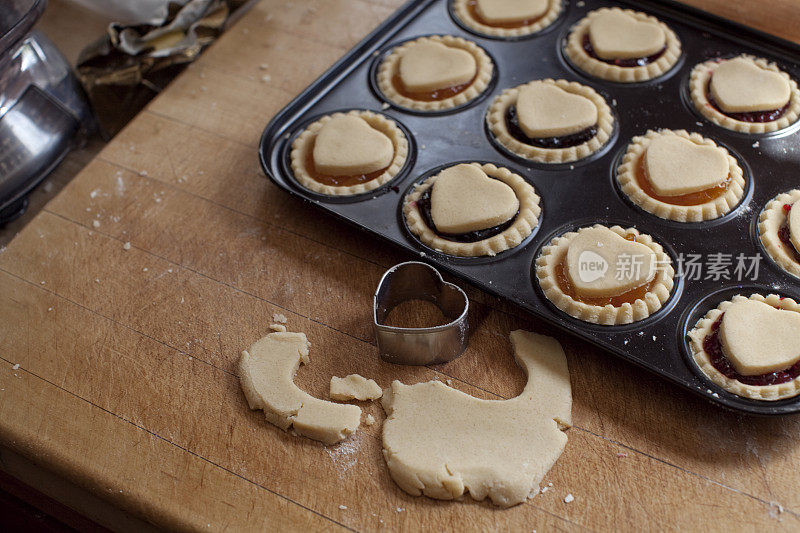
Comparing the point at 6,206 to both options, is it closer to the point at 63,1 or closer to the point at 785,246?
the point at 63,1

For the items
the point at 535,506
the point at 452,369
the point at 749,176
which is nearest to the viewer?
the point at 535,506

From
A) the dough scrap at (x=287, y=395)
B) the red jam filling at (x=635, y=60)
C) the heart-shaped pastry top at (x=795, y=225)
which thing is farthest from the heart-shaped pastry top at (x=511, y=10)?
the dough scrap at (x=287, y=395)

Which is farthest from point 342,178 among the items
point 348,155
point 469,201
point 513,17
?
point 513,17

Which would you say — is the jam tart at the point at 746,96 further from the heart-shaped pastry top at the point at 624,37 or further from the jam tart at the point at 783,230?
the jam tart at the point at 783,230

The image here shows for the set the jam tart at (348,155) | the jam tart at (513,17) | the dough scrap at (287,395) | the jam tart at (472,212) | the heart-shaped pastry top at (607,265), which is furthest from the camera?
the jam tart at (513,17)

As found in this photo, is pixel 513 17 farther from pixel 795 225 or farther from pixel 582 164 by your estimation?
Result: pixel 795 225

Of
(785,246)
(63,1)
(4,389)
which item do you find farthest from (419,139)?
(63,1)

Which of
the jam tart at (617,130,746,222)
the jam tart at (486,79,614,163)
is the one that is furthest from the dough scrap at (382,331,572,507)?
the jam tart at (486,79,614,163)

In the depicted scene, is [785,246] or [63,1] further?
[63,1]
